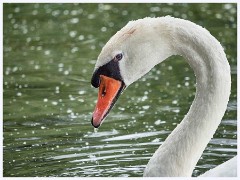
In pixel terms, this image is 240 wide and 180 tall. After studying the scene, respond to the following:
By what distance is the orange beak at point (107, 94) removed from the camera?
629cm

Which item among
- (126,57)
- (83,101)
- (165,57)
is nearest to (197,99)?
(165,57)


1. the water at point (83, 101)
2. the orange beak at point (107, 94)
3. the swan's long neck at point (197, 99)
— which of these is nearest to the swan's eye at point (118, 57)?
the orange beak at point (107, 94)

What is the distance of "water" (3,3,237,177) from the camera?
812cm

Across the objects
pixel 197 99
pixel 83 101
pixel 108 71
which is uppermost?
pixel 108 71

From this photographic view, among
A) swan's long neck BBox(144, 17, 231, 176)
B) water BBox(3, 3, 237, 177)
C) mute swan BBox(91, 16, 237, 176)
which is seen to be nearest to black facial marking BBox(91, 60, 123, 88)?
mute swan BBox(91, 16, 237, 176)

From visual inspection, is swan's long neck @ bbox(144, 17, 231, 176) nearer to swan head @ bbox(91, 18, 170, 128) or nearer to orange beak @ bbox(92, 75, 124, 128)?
swan head @ bbox(91, 18, 170, 128)

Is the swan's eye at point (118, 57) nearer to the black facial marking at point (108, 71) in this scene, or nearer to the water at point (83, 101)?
the black facial marking at point (108, 71)

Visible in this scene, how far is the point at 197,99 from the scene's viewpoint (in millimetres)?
6312

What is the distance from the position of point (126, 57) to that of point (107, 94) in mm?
317

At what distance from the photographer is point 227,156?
8086 millimetres

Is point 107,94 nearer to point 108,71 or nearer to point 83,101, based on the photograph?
point 108,71

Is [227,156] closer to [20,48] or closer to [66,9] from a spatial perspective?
[20,48]

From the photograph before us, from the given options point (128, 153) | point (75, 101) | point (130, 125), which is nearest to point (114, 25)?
point (75, 101)

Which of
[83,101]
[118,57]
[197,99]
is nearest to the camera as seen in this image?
[118,57]
